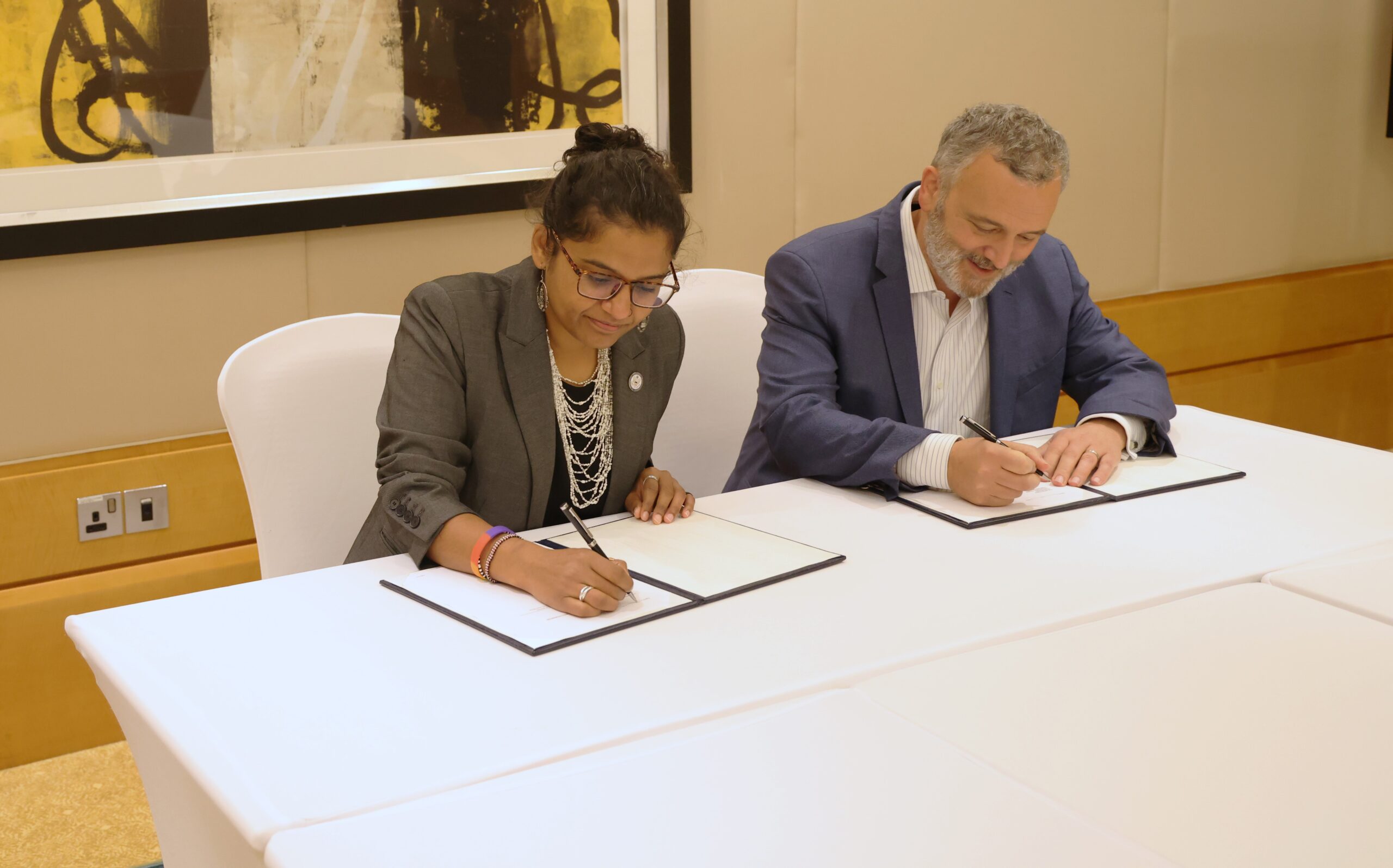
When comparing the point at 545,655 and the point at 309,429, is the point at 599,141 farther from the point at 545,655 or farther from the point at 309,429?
the point at 545,655

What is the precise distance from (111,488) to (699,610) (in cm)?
178

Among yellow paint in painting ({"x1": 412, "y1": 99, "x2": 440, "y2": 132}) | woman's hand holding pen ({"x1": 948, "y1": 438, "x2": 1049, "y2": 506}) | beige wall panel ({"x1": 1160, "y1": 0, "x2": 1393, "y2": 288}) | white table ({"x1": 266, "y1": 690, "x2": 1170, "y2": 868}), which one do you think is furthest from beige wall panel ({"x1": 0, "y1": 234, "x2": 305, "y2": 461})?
beige wall panel ({"x1": 1160, "y1": 0, "x2": 1393, "y2": 288})

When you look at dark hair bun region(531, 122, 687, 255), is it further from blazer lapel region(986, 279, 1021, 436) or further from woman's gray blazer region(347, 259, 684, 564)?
blazer lapel region(986, 279, 1021, 436)

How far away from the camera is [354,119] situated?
2895 mm

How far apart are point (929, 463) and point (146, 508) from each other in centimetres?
178

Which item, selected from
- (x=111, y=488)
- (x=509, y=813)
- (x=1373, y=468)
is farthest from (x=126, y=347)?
(x=1373, y=468)

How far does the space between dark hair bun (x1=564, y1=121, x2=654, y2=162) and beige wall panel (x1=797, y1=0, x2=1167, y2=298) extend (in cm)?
173

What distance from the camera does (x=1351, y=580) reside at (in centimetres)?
161

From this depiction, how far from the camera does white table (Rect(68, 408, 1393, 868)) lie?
117 cm

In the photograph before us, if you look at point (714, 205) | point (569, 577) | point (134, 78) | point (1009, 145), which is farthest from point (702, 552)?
point (714, 205)

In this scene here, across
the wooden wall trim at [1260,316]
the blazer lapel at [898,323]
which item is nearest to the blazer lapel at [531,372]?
the blazer lapel at [898,323]

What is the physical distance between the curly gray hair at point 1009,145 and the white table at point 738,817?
125 centimetres

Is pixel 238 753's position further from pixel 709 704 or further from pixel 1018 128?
pixel 1018 128

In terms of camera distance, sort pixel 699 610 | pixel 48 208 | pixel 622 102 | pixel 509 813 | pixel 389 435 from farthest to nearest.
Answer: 1. pixel 622 102
2. pixel 48 208
3. pixel 389 435
4. pixel 699 610
5. pixel 509 813
